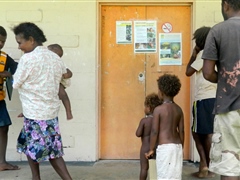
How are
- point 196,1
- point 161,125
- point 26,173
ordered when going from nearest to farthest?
point 161,125, point 26,173, point 196,1

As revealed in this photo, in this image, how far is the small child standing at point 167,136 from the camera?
11.8 ft

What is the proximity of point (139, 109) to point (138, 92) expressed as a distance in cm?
25

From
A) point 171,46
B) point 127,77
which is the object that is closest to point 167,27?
point 171,46

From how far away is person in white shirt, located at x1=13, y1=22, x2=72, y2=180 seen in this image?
3836 mm

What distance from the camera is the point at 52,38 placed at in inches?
211

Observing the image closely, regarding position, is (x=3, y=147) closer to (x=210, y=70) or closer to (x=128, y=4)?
(x=128, y=4)

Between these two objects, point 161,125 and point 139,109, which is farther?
point 139,109

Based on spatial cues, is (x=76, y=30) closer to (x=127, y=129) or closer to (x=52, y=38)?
(x=52, y=38)

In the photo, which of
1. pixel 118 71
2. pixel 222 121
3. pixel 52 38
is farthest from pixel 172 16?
pixel 222 121

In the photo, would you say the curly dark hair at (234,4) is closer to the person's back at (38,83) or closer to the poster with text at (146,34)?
the person's back at (38,83)

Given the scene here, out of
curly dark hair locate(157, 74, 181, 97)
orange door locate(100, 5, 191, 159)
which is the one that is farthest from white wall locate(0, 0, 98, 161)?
curly dark hair locate(157, 74, 181, 97)

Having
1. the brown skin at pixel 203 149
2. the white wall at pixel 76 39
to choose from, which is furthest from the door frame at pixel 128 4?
the brown skin at pixel 203 149

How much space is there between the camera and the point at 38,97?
3857 millimetres

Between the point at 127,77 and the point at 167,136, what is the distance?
2016 mm
